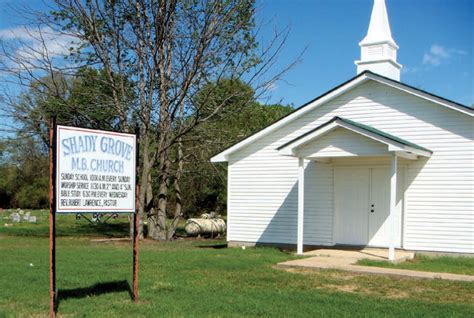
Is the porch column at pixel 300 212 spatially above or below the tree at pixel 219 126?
below

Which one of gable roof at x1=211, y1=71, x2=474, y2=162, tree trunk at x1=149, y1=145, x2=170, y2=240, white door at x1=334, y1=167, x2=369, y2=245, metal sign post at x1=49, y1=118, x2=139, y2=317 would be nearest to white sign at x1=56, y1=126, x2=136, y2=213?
metal sign post at x1=49, y1=118, x2=139, y2=317

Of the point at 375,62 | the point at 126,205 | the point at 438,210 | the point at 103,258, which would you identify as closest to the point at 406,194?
the point at 438,210

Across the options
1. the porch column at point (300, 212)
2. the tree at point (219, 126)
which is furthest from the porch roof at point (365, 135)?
the tree at point (219, 126)

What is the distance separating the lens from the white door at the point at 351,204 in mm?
16859

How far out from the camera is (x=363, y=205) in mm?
16875

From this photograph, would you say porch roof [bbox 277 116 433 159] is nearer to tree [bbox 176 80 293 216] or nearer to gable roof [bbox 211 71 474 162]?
gable roof [bbox 211 71 474 162]

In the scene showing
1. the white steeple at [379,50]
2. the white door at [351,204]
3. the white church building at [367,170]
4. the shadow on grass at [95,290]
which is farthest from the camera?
the white steeple at [379,50]

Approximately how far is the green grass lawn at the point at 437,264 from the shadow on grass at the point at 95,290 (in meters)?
5.99

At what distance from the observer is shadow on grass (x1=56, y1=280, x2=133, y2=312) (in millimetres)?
9248

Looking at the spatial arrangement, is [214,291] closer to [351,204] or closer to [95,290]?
[95,290]

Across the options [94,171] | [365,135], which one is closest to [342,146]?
[365,135]

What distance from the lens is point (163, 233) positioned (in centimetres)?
2273

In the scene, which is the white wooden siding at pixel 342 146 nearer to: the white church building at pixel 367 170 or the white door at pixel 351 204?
the white church building at pixel 367 170

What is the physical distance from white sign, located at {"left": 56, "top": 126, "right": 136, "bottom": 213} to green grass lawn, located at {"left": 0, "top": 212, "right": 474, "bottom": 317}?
1.51m
